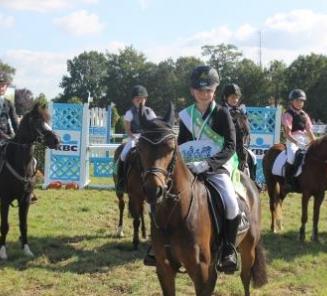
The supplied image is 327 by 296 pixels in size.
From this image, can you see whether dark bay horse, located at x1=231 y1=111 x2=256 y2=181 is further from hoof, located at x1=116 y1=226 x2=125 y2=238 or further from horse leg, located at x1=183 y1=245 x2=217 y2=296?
horse leg, located at x1=183 y1=245 x2=217 y2=296

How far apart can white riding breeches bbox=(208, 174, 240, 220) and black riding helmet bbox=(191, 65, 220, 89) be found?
79 centimetres

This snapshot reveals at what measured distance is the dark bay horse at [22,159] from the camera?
761cm

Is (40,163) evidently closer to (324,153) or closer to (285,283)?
(324,153)

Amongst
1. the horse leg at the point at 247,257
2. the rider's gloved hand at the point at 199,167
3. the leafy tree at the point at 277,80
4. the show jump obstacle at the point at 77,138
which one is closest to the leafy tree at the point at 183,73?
the leafy tree at the point at 277,80

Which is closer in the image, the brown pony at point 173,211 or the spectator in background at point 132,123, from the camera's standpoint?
the brown pony at point 173,211

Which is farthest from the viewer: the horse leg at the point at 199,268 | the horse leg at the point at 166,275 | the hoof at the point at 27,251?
the hoof at the point at 27,251

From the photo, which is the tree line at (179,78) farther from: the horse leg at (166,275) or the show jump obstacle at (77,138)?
the horse leg at (166,275)

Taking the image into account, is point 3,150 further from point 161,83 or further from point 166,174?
point 161,83

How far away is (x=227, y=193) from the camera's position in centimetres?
Result: 459

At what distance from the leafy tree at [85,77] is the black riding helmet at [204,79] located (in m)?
91.3

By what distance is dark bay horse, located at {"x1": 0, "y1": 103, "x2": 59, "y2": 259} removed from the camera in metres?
7.61

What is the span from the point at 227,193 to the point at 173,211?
68cm

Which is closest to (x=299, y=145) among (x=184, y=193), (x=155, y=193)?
(x=184, y=193)

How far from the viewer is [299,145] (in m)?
9.71
